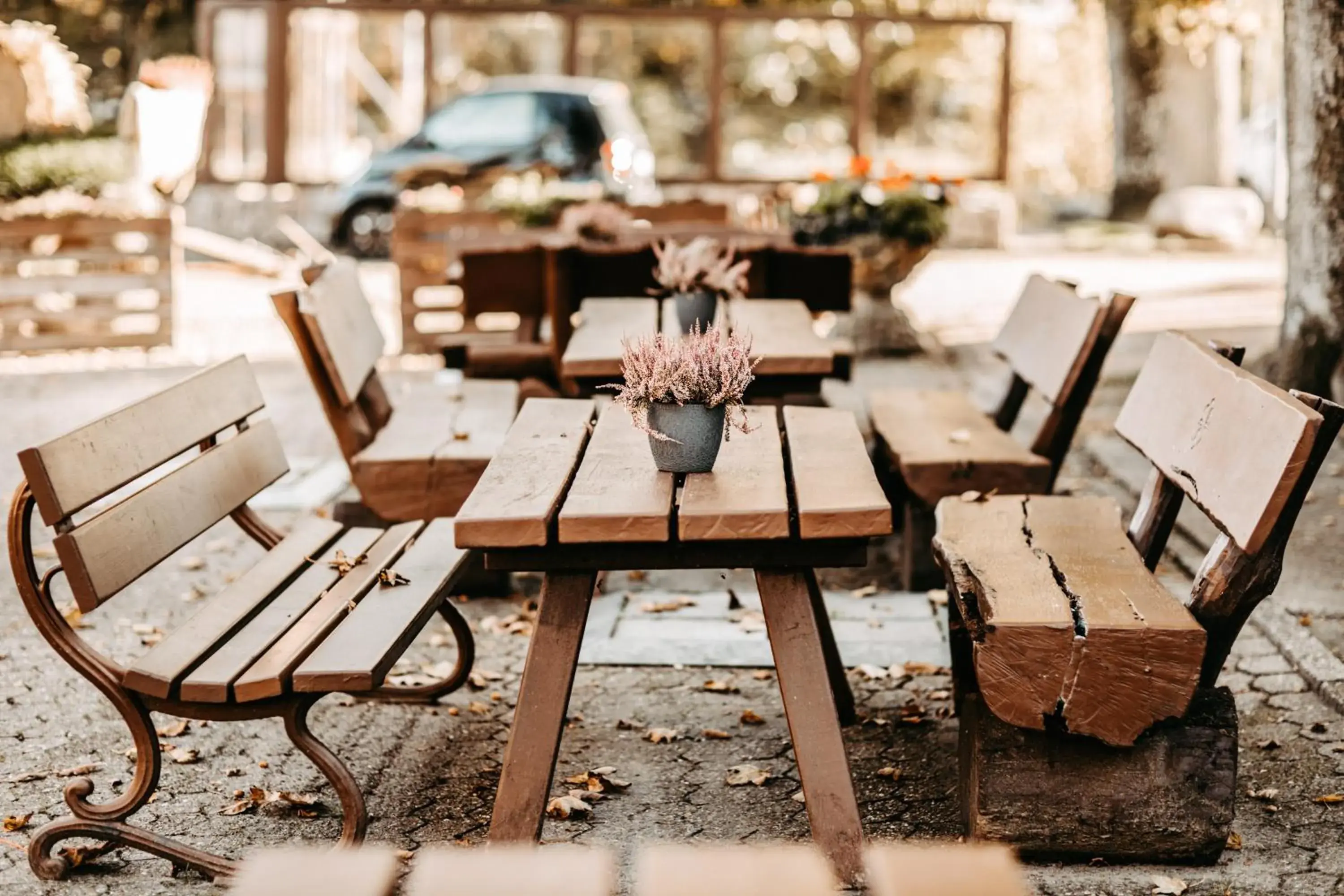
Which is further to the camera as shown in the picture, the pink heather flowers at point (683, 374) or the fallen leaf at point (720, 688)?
the fallen leaf at point (720, 688)

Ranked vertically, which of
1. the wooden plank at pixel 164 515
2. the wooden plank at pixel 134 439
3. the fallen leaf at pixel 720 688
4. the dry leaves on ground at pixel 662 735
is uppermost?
the wooden plank at pixel 134 439

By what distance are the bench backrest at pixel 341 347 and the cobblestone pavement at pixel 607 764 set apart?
29.9 inches

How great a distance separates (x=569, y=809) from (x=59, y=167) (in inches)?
353

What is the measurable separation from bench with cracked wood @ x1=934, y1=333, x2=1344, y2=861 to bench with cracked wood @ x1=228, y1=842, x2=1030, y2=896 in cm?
199

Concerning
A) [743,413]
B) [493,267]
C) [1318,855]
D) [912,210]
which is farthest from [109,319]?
[1318,855]

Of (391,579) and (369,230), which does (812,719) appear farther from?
(369,230)

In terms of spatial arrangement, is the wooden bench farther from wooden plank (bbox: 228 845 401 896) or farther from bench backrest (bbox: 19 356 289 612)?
wooden plank (bbox: 228 845 401 896)

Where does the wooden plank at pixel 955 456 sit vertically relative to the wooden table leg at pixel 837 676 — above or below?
above

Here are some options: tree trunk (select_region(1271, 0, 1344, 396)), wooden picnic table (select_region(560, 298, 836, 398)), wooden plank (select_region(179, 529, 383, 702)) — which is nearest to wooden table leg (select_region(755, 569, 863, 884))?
wooden plank (select_region(179, 529, 383, 702))

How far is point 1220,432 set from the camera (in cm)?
370

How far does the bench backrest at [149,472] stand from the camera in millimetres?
3322

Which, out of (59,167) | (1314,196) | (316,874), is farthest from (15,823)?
(59,167)

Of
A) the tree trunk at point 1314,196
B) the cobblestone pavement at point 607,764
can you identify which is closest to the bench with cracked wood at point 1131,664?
the cobblestone pavement at point 607,764

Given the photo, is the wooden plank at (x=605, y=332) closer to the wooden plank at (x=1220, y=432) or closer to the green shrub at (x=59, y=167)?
the wooden plank at (x=1220, y=432)
